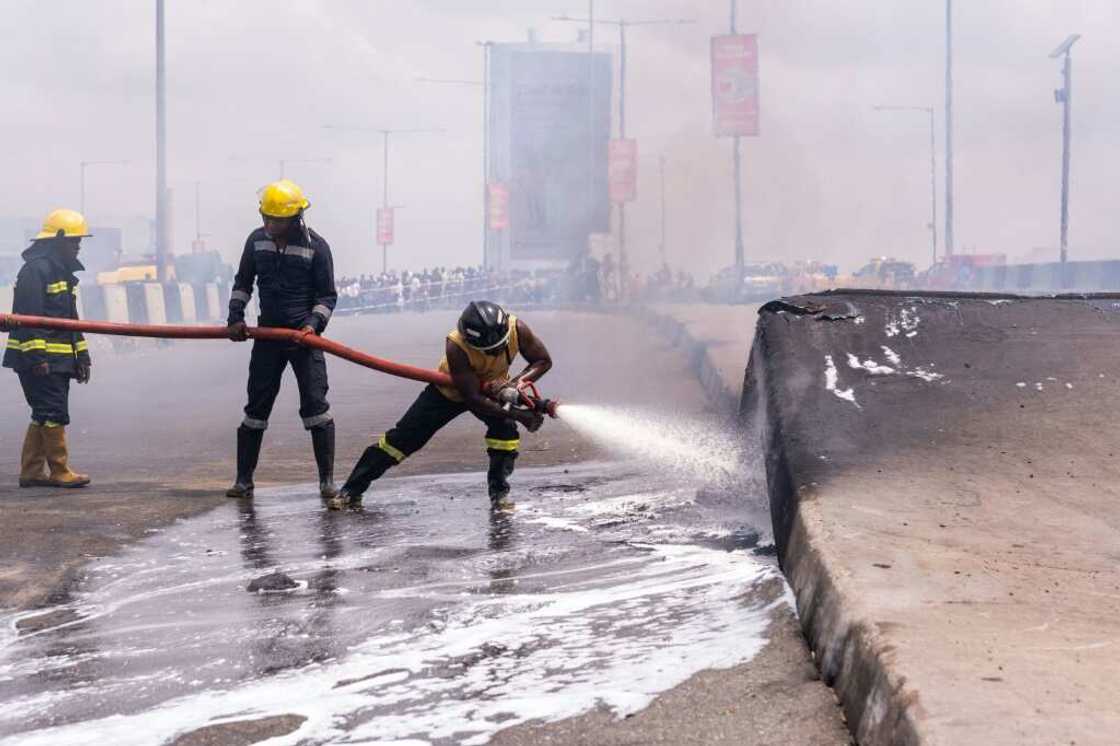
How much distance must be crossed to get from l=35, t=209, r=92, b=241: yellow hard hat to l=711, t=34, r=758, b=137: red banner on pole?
3296 centimetres

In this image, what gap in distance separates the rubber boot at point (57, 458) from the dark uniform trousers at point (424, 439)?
2019mm

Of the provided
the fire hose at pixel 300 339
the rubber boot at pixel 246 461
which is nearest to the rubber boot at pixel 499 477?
the fire hose at pixel 300 339

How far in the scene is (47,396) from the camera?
346 inches

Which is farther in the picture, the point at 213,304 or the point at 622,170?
the point at 622,170

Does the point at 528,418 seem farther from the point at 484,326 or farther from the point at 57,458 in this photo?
the point at 57,458

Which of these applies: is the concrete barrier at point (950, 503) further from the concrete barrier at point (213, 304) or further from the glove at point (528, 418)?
the concrete barrier at point (213, 304)

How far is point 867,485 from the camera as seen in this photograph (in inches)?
219

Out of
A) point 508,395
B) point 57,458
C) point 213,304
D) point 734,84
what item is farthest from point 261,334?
point 734,84

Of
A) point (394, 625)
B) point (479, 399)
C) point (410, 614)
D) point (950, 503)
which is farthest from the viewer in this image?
point (479, 399)

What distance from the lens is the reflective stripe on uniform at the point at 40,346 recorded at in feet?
28.7

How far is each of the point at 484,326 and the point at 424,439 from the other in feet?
2.72

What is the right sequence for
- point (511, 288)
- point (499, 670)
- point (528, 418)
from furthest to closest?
1. point (511, 288)
2. point (528, 418)
3. point (499, 670)

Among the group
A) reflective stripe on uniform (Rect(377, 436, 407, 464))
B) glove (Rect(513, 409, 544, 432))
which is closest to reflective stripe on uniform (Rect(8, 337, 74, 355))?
reflective stripe on uniform (Rect(377, 436, 407, 464))

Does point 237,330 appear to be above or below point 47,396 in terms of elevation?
above
